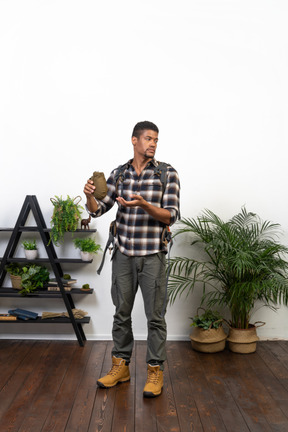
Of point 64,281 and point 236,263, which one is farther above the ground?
point 236,263

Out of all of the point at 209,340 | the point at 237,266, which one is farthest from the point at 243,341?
the point at 237,266

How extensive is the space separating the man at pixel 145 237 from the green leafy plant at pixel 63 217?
0.80 metres

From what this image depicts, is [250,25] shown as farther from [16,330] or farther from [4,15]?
[16,330]

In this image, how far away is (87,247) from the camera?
372 centimetres

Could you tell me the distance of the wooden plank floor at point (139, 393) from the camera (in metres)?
2.47

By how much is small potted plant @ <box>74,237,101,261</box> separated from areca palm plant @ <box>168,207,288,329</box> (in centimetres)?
61

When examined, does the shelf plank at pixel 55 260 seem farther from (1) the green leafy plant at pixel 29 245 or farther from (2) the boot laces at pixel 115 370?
(2) the boot laces at pixel 115 370

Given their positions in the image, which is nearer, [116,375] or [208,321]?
[116,375]

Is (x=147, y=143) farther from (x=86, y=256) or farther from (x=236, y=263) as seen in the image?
(x=86, y=256)

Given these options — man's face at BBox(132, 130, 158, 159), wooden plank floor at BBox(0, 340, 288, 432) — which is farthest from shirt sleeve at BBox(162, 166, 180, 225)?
wooden plank floor at BBox(0, 340, 288, 432)

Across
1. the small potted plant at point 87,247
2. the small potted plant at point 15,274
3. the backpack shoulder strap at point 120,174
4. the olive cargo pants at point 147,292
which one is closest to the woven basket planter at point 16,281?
the small potted plant at point 15,274

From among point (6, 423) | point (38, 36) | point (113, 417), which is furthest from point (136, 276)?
point (38, 36)

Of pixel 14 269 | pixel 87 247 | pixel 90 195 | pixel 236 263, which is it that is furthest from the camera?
pixel 14 269

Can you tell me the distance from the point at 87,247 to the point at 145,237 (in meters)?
1.02
